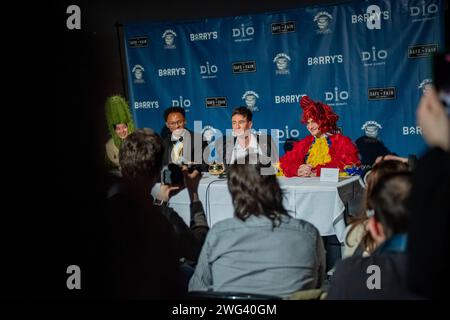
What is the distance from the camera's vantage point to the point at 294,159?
3781 millimetres

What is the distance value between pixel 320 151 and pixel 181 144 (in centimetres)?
120

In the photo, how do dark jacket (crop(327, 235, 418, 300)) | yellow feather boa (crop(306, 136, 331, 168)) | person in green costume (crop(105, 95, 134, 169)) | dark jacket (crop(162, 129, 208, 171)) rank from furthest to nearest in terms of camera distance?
dark jacket (crop(162, 129, 208, 171))
person in green costume (crop(105, 95, 134, 169))
yellow feather boa (crop(306, 136, 331, 168))
dark jacket (crop(327, 235, 418, 300))

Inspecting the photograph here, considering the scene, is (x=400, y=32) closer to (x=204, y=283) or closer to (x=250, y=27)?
(x=250, y=27)

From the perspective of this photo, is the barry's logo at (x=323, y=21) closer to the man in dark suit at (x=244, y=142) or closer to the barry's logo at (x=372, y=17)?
the barry's logo at (x=372, y=17)

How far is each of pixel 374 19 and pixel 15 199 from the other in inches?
146

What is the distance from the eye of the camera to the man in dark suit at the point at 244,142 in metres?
3.86

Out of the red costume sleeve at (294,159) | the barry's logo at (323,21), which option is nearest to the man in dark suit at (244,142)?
the red costume sleeve at (294,159)

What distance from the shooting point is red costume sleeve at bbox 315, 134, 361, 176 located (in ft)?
12.0

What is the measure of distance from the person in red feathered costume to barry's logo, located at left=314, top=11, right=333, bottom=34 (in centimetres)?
108

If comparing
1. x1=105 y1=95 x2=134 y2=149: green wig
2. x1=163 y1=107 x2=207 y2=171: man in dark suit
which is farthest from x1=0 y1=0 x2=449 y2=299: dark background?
x1=105 y1=95 x2=134 y2=149: green wig

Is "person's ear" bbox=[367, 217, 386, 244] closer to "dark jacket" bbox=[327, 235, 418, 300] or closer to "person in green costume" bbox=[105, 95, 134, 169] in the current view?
"dark jacket" bbox=[327, 235, 418, 300]

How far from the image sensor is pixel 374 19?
445cm

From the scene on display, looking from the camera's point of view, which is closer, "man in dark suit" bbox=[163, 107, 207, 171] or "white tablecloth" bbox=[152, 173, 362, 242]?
"white tablecloth" bbox=[152, 173, 362, 242]

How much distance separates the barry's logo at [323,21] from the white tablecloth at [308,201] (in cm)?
196
